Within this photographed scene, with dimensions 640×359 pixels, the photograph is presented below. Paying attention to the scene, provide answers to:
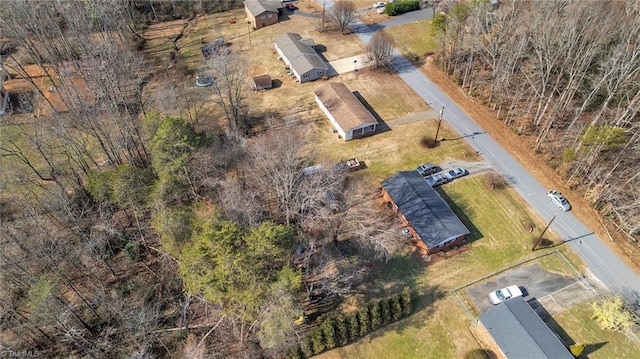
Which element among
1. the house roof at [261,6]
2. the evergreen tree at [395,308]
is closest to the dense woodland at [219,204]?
the evergreen tree at [395,308]

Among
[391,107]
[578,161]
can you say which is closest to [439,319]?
[578,161]

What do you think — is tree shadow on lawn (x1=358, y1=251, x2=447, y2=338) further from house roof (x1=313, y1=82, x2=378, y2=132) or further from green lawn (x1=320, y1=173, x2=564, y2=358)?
house roof (x1=313, y1=82, x2=378, y2=132)

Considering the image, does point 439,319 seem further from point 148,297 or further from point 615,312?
point 148,297

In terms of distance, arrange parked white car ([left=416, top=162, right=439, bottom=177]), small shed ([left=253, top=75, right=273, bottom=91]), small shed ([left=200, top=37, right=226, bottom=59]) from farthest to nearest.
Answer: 1. small shed ([left=200, top=37, right=226, bottom=59])
2. small shed ([left=253, top=75, right=273, bottom=91])
3. parked white car ([left=416, top=162, right=439, bottom=177])

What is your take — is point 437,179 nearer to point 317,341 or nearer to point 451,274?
point 451,274

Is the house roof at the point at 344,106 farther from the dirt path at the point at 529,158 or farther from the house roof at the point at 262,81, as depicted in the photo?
the dirt path at the point at 529,158
